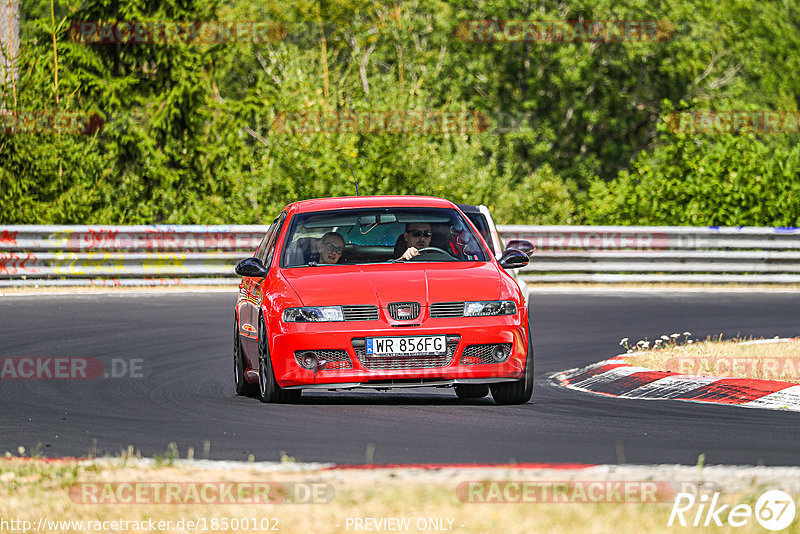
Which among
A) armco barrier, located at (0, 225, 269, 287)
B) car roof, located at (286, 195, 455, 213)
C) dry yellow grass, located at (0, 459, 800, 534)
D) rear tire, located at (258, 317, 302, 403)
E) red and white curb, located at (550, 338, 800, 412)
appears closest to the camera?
dry yellow grass, located at (0, 459, 800, 534)

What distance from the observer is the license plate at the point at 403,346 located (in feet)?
31.5

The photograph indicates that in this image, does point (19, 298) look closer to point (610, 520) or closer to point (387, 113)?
point (387, 113)

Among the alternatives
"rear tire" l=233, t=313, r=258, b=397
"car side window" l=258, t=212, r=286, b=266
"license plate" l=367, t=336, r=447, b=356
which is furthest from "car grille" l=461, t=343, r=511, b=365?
"rear tire" l=233, t=313, r=258, b=397

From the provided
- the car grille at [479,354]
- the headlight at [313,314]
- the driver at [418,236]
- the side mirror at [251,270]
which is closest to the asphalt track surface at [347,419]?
the car grille at [479,354]

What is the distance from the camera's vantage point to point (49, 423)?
9555mm

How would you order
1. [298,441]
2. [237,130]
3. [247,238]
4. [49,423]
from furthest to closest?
[237,130] < [247,238] < [49,423] < [298,441]

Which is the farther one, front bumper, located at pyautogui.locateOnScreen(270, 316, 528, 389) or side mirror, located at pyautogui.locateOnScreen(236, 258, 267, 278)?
side mirror, located at pyautogui.locateOnScreen(236, 258, 267, 278)

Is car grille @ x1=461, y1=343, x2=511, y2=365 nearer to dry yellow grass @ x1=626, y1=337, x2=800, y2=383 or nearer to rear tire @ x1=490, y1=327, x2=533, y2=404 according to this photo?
rear tire @ x1=490, y1=327, x2=533, y2=404

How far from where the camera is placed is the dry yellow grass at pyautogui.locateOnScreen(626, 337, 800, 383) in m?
11.7

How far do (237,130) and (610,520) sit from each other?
25061 mm

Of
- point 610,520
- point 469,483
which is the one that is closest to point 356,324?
point 469,483

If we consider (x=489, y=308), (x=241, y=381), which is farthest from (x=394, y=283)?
(x=241, y=381)

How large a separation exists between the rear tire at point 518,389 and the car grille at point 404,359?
63 centimetres

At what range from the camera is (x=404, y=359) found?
9609 mm
